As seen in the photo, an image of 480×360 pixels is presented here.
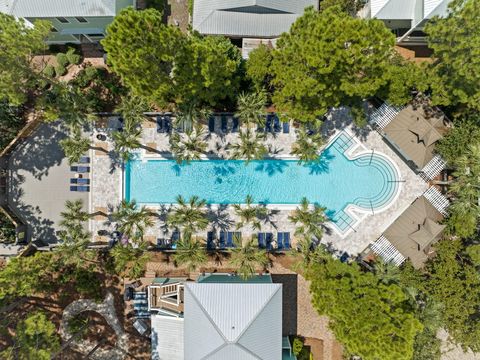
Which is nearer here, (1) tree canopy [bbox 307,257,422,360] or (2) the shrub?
(1) tree canopy [bbox 307,257,422,360]

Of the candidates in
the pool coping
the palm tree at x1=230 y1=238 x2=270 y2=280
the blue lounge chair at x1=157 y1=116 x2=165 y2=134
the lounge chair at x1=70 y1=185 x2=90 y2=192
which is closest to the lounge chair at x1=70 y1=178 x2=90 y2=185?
the lounge chair at x1=70 y1=185 x2=90 y2=192

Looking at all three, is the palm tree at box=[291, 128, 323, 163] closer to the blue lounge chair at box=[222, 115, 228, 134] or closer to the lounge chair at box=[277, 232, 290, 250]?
the blue lounge chair at box=[222, 115, 228, 134]

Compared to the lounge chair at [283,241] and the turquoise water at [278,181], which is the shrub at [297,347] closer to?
the lounge chair at [283,241]

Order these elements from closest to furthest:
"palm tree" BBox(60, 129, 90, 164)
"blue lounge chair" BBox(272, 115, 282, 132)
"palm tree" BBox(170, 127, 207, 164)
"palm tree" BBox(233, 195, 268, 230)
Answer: "palm tree" BBox(60, 129, 90, 164), "palm tree" BBox(233, 195, 268, 230), "palm tree" BBox(170, 127, 207, 164), "blue lounge chair" BBox(272, 115, 282, 132)

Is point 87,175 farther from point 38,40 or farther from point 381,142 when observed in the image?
point 381,142

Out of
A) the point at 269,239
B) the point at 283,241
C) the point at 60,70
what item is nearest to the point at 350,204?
the point at 283,241

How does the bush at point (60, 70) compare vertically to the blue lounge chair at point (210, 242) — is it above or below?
above

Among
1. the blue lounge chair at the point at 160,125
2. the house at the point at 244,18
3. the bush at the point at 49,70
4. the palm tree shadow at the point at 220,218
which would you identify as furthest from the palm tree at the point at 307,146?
the bush at the point at 49,70
